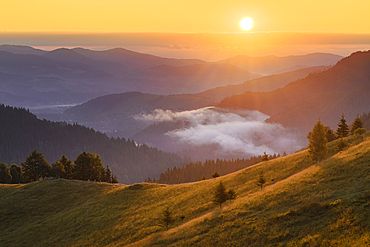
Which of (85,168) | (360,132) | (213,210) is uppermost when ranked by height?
(360,132)

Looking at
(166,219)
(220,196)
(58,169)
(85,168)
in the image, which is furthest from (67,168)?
(220,196)

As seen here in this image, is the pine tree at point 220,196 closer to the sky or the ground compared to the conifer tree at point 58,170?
closer to the ground

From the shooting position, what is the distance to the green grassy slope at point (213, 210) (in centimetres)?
3042

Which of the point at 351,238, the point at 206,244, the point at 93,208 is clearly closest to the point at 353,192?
the point at 351,238

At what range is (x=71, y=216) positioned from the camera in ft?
227

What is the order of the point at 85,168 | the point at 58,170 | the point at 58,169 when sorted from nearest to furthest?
the point at 58,169 → the point at 58,170 → the point at 85,168

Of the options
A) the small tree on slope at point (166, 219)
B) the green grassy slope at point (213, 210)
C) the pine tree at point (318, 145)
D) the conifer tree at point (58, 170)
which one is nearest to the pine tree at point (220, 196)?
the green grassy slope at point (213, 210)

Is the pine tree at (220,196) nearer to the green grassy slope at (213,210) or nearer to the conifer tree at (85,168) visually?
the green grassy slope at (213,210)

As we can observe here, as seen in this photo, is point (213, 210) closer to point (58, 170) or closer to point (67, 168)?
point (58, 170)

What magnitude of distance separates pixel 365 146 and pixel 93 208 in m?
65.1

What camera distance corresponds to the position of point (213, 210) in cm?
4844

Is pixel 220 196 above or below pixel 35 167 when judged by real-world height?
below

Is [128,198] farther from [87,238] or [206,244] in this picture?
[206,244]

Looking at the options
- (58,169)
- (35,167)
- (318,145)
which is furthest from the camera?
(35,167)
